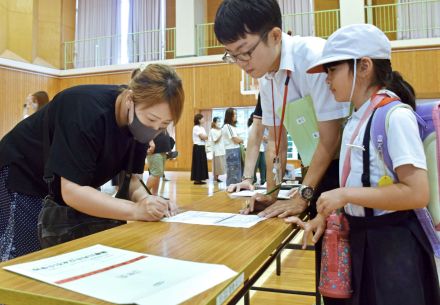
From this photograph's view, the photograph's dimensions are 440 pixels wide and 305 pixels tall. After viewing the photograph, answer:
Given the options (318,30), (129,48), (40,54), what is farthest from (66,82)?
(318,30)

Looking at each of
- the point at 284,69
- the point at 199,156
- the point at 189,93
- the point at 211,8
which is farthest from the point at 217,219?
the point at 211,8

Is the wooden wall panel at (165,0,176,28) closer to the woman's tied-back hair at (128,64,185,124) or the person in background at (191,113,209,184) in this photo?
the person in background at (191,113,209,184)

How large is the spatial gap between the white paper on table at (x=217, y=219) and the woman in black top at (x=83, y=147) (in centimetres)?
6

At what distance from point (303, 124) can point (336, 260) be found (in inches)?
20.9

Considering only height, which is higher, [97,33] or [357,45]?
[97,33]

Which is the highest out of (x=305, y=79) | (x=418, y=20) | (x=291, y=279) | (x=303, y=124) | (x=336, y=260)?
(x=418, y=20)

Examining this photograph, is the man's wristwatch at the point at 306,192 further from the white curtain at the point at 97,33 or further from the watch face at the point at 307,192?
the white curtain at the point at 97,33

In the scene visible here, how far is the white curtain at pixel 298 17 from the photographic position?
1120 centimetres

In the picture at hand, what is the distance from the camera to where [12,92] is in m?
11.2

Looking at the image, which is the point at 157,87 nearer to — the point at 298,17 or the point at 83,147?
the point at 83,147

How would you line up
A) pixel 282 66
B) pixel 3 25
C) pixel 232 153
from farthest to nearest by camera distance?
pixel 3 25 → pixel 232 153 → pixel 282 66

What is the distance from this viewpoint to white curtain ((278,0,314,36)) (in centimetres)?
1120

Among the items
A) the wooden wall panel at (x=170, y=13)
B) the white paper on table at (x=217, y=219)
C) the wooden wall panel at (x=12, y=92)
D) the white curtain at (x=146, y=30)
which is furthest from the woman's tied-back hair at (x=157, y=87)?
the wooden wall panel at (x=170, y=13)

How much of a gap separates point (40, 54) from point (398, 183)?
13.3m
